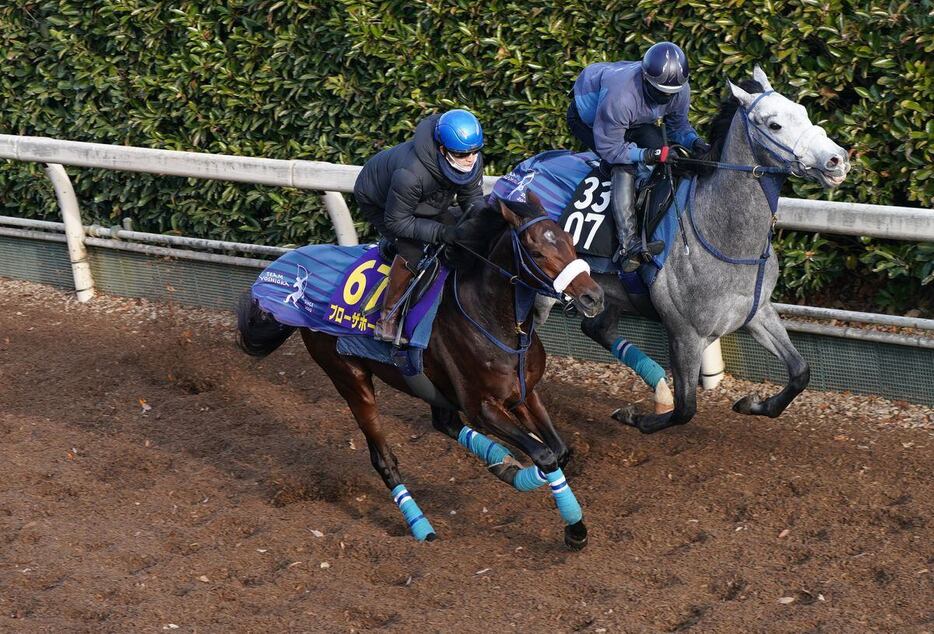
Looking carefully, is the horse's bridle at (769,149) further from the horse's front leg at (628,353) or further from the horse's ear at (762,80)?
the horse's front leg at (628,353)

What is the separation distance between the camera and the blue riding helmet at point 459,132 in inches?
230

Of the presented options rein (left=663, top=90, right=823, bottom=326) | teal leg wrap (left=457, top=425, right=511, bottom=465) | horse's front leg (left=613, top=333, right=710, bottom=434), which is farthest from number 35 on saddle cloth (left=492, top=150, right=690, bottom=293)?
teal leg wrap (left=457, top=425, right=511, bottom=465)

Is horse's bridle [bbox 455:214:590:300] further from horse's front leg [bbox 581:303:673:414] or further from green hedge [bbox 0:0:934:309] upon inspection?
green hedge [bbox 0:0:934:309]

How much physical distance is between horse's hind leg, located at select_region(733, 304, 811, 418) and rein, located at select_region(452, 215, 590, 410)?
149 centimetres

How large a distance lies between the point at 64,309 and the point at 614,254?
5.42 metres

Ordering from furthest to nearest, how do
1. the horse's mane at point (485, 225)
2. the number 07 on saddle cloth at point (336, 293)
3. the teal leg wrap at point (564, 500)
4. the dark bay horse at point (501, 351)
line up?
1. the number 07 on saddle cloth at point (336, 293)
2. the teal leg wrap at point (564, 500)
3. the horse's mane at point (485, 225)
4. the dark bay horse at point (501, 351)

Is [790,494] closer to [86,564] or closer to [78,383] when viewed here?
[86,564]

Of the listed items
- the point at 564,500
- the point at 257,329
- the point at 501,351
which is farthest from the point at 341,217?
the point at 564,500

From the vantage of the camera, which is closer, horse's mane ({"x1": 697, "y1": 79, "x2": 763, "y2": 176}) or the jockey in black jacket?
the jockey in black jacket

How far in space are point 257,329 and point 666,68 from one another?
2678 mm

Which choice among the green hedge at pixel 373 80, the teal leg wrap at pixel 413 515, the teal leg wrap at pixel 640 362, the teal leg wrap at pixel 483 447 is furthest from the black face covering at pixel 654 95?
the teal leg wrap at pixel 413 515

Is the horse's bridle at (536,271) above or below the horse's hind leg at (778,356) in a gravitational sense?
above

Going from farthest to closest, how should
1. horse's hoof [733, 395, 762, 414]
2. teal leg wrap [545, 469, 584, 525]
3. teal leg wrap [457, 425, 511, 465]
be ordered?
horse's hoof [733, 395, 762, 414] < teal leg wrap [457, 425, 511, 465] < teal leg wrap [545, 469, 584, 525]

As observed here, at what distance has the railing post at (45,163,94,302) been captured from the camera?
10117 millimetres
